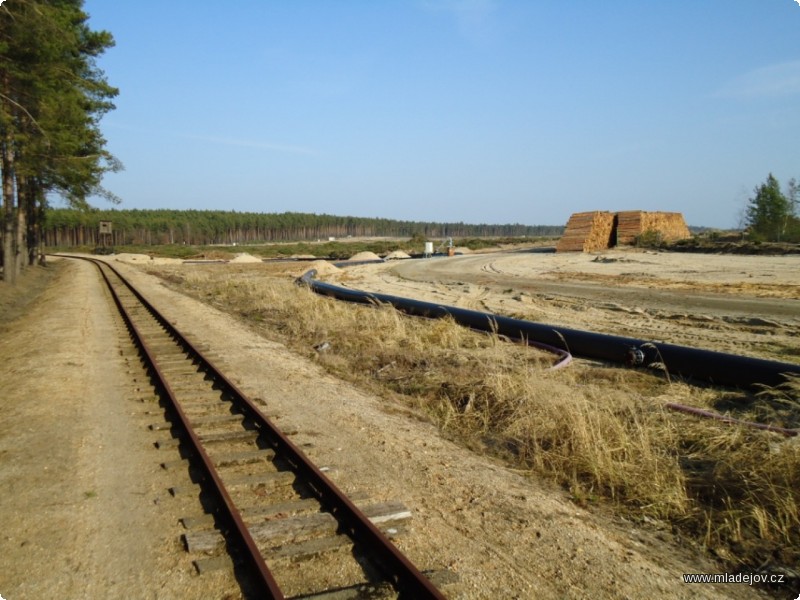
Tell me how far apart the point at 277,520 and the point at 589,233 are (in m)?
45.3

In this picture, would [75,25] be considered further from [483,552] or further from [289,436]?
[483,552]

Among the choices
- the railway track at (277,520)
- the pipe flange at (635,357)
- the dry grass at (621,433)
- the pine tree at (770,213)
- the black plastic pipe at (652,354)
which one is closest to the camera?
the railway track at (277,520)

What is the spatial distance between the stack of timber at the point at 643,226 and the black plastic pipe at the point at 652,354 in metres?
35.2

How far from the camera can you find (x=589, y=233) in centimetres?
4681

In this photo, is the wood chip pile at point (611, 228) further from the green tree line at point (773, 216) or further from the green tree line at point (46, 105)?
the green tree line at point (46, 105)

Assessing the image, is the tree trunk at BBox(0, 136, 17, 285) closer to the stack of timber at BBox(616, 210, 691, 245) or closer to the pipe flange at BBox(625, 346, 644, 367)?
the pipe flange at BBox(625, 346, 644, 367)

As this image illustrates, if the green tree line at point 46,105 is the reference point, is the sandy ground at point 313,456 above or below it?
below

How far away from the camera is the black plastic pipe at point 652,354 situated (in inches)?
341

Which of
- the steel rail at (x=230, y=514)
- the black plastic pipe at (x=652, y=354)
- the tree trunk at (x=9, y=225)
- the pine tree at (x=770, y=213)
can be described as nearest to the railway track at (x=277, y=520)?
the steel rail at (x=230, y=514)

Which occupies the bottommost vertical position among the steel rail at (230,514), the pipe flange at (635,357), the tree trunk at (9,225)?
the steel rail at (230,514)

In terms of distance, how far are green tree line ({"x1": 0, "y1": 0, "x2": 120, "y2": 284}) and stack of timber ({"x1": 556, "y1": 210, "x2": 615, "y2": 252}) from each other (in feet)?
108

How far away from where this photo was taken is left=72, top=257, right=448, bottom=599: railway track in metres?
3.97

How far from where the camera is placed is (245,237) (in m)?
188

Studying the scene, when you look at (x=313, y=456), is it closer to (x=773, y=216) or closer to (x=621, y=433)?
(x=621, y=433)
